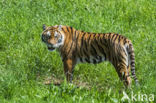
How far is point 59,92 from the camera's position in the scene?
630cm

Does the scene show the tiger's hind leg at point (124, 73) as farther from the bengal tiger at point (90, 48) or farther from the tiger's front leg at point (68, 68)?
the tiger's front leg at point (68, 68)

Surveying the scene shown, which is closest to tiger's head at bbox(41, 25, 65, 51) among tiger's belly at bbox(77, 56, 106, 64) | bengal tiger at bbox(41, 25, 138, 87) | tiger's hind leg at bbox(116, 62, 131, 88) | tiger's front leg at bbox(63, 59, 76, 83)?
bengal tiger at bbox(41, 25, 138, 87)

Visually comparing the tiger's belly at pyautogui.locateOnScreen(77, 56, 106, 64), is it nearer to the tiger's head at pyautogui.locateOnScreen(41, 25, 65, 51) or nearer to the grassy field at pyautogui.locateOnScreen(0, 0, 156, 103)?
the grassy field at pyautogui.locateOnScreen(0, 0, 156, 103)

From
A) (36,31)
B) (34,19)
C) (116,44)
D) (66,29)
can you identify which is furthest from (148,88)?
(34,19)

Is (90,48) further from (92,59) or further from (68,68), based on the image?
(68,68)

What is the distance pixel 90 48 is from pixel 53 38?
2.32 ft

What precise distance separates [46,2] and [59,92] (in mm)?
4948

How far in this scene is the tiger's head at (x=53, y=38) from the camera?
7316 millimetres

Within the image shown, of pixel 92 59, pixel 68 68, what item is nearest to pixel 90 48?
pixel 92 59

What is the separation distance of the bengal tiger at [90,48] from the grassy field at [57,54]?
30 centimetres

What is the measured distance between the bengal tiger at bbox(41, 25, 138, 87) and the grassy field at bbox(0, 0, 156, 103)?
0.99 feet

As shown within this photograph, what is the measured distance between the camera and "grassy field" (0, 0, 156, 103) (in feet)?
20.9

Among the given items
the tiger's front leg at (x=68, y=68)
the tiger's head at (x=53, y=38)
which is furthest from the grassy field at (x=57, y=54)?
the tiger's head at (x=53, y=38)

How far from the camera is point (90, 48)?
739cm
